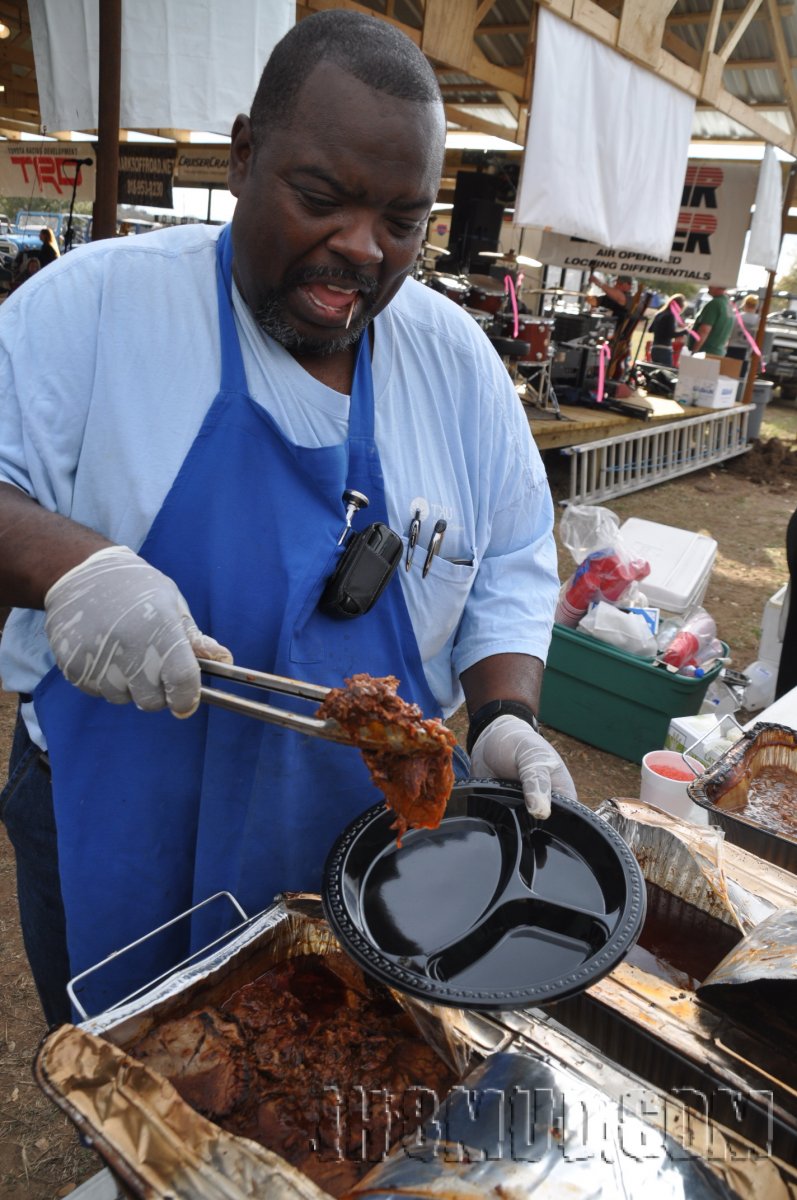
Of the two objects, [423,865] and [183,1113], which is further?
[423,865]

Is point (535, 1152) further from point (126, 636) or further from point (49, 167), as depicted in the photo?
point (49, 167)

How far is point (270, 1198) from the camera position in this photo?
945 millimetres

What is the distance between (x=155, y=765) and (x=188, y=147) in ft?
44.6

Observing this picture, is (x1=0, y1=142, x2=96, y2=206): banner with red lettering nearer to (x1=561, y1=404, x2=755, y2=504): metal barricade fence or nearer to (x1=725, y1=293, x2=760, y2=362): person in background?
(x1=561, y1=404, x2=755, y2=504): metal barricade fence

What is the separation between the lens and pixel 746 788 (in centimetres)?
224

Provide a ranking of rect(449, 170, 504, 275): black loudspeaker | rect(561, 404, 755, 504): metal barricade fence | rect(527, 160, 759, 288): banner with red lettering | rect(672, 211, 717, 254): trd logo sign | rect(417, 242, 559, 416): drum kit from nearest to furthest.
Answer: rect(417, 242, 559, 416): drum kit < rect(561, 404, 755, 504): metal barricade fence < rect(527, 160, 759, 288): banner with red lettering < rect(672, 211, 717, 254): trd logo sign < rect(449, 170, 504, 275): black loudspeaker

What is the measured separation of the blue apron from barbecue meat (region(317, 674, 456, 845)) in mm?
190

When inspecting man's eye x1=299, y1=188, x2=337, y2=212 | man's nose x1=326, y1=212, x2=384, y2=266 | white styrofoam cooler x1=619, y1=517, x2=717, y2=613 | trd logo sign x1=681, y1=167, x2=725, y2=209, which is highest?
trd logo sign x1=681, y1=167, x2=725, y2=209

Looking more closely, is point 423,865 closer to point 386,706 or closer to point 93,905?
point 386,706

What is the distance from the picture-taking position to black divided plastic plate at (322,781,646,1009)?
1190mm

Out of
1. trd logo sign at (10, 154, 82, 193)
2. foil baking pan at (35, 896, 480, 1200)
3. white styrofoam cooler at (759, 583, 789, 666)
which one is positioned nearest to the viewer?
foil baking pan at (35, 896, 480, 1200)

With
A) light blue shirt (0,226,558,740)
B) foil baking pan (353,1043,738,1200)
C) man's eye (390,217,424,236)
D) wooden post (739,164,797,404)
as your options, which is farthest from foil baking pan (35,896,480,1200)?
wooden post (739,164,797,404)

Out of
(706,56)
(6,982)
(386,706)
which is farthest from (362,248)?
(706,56)

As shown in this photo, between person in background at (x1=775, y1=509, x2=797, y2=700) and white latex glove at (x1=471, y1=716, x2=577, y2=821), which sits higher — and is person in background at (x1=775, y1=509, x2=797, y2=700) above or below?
below
